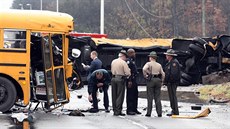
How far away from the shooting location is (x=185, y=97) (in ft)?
79.0

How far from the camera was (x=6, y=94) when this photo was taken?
50.0 ft

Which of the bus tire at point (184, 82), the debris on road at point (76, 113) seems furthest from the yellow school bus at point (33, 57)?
the bus tire at point (184, 82)

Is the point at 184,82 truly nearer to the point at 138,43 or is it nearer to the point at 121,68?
the point at 138,43

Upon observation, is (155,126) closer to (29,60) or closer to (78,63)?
(29,60)

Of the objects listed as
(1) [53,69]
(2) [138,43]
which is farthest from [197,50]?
(1) [53,69]

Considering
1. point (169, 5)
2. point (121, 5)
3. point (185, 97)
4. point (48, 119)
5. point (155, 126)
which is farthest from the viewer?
point (121, 5)

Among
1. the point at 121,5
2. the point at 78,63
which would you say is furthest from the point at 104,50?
the point at 121,5

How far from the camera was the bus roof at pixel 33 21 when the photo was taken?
15.2 metres

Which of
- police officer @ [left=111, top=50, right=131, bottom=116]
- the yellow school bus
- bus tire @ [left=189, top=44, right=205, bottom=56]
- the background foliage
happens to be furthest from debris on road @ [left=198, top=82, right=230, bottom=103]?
the background foliage

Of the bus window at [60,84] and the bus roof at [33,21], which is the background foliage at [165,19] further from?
the bus roof at [33,21]

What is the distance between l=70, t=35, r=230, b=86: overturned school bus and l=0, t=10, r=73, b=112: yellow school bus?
13266mm

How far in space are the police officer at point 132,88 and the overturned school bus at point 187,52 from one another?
41.6 ft

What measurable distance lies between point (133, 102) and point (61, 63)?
2.34 m

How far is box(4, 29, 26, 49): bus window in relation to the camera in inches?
600
